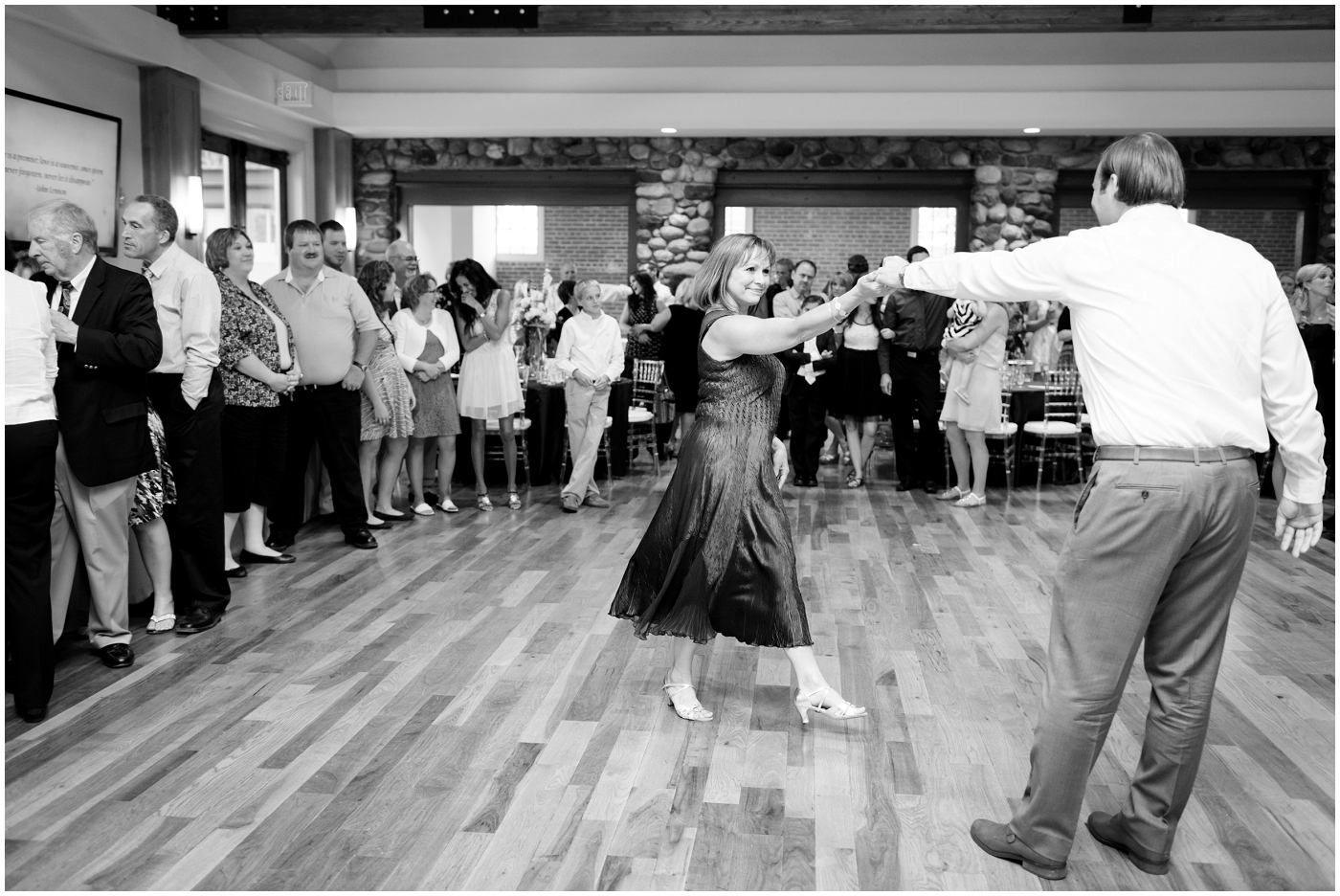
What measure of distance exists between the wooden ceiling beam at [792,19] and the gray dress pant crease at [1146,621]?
21.0ft

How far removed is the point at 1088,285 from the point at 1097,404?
240 millimetres

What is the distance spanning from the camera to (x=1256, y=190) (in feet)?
37.1

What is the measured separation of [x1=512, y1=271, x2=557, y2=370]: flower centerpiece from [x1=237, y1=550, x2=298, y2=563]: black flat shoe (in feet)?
8.59

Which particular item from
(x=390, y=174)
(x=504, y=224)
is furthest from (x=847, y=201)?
(x=390, y=174)

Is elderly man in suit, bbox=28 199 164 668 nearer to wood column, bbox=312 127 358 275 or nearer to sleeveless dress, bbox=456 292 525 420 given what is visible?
sleeveless dress, bbox=456 292 525 420

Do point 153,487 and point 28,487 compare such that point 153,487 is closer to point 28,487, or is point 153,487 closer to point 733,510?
point 28,487

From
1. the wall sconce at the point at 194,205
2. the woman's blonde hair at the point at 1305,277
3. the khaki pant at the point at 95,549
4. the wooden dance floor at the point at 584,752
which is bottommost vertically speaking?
the wooden dance floor at the point at 584,752

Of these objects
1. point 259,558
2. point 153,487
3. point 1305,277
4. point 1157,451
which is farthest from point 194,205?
point 1157,451

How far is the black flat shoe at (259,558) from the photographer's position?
5.46 m

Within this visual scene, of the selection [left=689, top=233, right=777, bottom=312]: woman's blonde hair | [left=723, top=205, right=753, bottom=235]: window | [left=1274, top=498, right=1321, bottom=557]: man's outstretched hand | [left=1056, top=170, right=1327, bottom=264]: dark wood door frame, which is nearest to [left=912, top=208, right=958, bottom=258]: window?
[left=1056, top=170, right=1327, bottom=264]: dark wood door frame

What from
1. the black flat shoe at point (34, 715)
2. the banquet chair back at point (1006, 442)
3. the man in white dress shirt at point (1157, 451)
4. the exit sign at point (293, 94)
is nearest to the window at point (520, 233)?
the exit sign at point (293, 94)

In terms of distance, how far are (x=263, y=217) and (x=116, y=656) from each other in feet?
24.8

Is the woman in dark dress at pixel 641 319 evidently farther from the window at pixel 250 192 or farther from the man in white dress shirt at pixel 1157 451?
the man in white dress shirt at pixel 1157 451

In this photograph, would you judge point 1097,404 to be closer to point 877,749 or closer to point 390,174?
point 877,749
